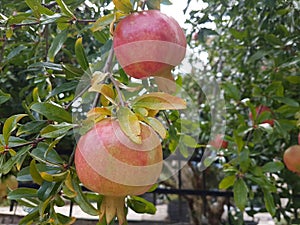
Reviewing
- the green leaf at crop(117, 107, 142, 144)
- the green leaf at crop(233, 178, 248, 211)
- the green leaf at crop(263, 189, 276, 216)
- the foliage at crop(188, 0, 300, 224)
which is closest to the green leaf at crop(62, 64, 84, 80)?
the green leaf at crop(117, 107, 142, 144)

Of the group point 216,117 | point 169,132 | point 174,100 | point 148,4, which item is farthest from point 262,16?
point 174,100

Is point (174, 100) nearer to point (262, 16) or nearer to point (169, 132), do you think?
point (169, 132)

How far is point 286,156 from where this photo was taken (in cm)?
127

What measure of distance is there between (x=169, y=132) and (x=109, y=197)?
339mm

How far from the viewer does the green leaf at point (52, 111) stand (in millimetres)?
559

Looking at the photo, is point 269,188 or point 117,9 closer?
point 117,9

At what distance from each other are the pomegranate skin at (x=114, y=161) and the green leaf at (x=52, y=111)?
0.35ft

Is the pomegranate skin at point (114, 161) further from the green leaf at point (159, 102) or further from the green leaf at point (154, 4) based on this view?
the green leaf at point (154, 4)

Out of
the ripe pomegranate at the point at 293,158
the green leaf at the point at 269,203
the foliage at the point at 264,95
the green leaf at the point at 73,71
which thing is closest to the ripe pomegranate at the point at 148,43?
the green leaf at the point at 73,71

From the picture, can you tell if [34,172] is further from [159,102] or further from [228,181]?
[228,181]

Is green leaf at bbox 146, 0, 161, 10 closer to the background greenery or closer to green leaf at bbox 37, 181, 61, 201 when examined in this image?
the background greenery

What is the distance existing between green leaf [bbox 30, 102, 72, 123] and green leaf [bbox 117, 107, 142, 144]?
0.14 metres

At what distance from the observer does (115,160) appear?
0.45 m

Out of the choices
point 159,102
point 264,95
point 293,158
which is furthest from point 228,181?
point 159,102
